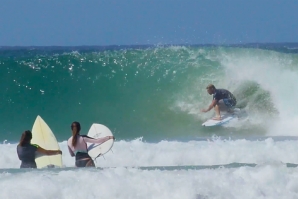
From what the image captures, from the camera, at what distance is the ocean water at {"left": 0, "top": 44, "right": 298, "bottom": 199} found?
6305mm

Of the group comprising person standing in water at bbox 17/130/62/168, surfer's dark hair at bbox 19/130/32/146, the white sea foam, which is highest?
surfer's dark hair at bbox 19/130/32/146

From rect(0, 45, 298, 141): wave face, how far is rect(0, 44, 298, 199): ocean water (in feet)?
0.09

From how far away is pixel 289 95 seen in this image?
13562 mm

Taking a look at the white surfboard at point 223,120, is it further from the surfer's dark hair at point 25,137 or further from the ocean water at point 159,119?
the surfer's dark hair at point 25,137

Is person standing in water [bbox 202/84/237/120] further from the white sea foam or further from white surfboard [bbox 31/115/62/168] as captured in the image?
the white sea foam

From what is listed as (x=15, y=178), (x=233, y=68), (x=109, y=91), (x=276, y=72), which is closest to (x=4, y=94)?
(x=109, y=91)

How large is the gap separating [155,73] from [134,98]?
1.21m

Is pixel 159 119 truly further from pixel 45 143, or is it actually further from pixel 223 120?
pixel 45 143

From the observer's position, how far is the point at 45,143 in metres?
8.14

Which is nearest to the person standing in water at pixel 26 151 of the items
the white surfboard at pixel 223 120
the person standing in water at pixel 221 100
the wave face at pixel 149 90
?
the wave face at pixel 149 90

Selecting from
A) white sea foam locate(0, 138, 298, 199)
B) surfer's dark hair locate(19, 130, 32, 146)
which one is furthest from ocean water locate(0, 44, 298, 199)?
Result: surfer's dark hair locate(19, 130, 32, 146)

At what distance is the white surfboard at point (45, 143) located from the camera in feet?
25.2

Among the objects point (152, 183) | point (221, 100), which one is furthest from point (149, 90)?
point (152, 183)

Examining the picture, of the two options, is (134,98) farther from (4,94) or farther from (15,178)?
(15,178)
